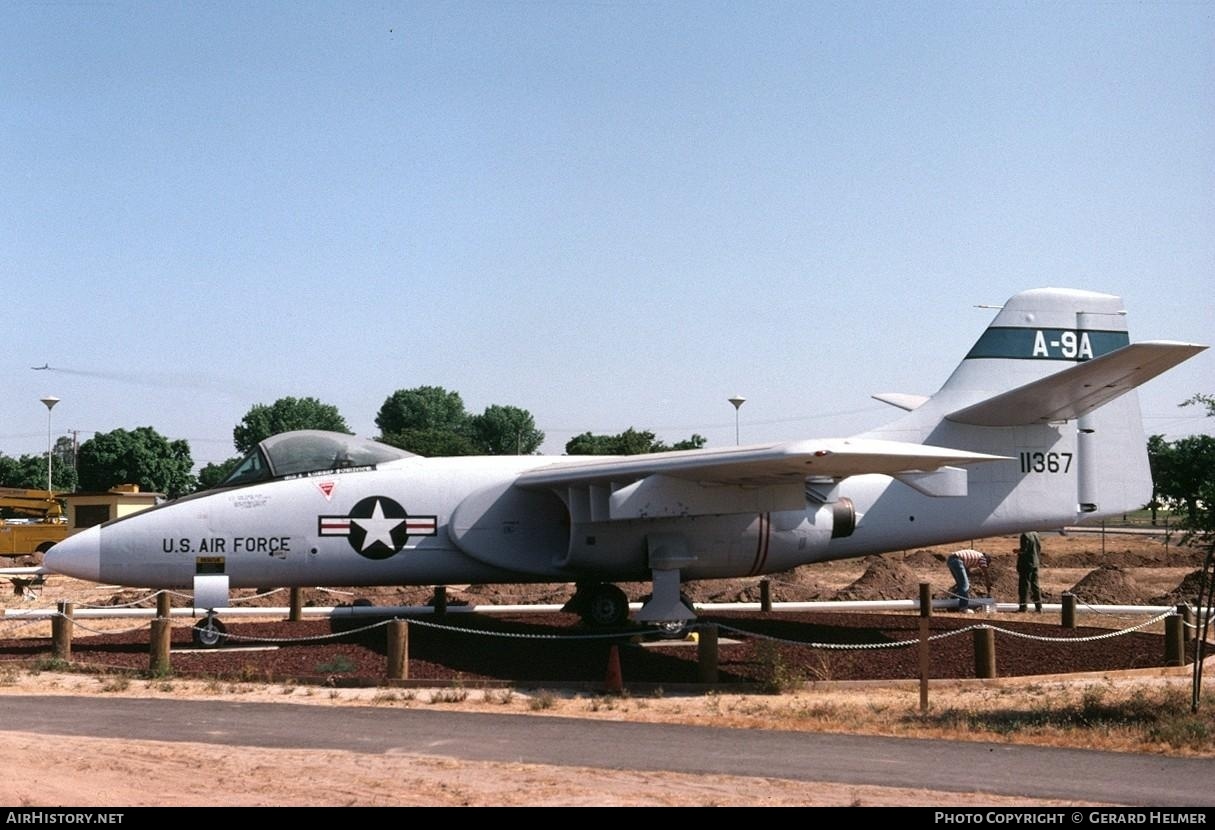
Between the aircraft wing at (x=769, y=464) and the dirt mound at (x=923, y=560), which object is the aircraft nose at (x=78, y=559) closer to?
the aircraft wing at (x=769, y=464)

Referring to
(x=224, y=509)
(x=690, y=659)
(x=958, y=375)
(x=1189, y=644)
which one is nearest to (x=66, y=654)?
(x=224, y=509)

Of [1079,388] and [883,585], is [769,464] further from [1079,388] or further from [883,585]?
[883,585]

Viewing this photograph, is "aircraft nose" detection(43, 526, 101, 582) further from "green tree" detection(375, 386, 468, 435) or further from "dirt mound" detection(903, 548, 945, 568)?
"green tree" detection(375, 386, 468, 435)

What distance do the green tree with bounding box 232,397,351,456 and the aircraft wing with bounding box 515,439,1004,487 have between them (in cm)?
7763

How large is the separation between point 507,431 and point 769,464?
86.9m

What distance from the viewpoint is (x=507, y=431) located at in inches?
3937

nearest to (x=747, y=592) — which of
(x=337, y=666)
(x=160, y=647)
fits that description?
(x=337, y=666)

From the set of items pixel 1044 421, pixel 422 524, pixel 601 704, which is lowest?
pixel 601 704

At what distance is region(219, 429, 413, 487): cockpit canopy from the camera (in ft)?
54.5

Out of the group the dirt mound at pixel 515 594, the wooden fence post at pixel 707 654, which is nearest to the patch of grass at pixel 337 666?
the wooden fence post at pixel 707 654

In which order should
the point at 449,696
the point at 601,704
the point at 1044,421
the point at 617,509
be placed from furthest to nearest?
the point at 1044,421
the point at 617,509
the point at 449,696
the point at 601,704
